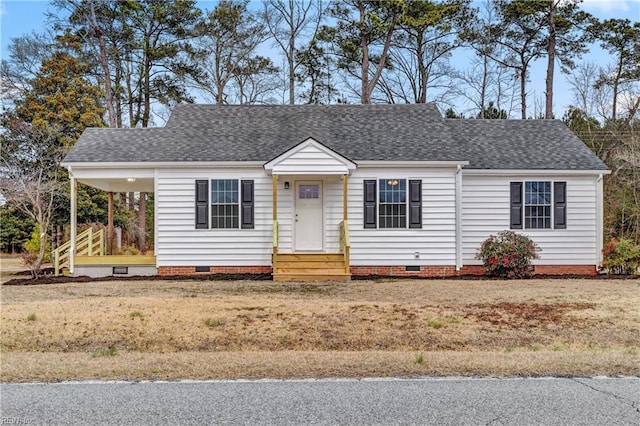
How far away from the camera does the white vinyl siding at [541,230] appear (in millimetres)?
17734

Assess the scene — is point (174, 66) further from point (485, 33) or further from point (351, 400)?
point (351, 400)

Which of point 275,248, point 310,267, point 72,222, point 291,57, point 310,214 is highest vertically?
point 291,57

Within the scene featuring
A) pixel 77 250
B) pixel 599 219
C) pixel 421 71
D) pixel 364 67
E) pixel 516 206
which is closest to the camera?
pixel 516 206

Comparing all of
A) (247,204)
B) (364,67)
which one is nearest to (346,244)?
(247,204)

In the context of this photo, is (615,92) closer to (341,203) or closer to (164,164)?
(341,203)

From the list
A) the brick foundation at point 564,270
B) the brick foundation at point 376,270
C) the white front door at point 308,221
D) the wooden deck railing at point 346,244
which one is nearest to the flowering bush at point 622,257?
the brick foundation at point 564,270

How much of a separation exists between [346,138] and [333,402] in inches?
525

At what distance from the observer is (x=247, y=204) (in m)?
17.0

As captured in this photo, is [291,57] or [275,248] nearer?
[275,248]

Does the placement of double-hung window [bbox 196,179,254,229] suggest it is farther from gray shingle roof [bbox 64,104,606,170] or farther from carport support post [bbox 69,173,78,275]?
carport support post [bbox 69,173,78,275]

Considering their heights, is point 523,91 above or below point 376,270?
above

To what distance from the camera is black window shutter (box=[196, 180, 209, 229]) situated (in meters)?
16.9

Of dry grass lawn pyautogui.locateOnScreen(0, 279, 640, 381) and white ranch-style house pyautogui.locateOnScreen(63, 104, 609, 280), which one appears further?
white ranch-style house pyautogui.locateOnScreen(63, 104, 609, 280)

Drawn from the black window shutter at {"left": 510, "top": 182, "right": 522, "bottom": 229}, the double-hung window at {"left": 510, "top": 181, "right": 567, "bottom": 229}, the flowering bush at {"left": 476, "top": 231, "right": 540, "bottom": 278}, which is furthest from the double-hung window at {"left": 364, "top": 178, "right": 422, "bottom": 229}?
the double-hung window at {"left": 510, "top": 181, "right": 567, "bottom": 229}
